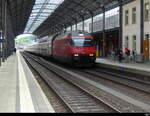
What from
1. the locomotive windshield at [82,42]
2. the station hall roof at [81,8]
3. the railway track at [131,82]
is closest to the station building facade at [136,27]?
the station hall roof at [81,8]

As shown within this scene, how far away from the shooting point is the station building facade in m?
36.7

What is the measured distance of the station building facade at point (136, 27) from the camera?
120ft

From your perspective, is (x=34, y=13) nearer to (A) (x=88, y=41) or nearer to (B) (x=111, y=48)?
(B) (x=111, y=48)

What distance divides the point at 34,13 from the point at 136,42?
4254 cm

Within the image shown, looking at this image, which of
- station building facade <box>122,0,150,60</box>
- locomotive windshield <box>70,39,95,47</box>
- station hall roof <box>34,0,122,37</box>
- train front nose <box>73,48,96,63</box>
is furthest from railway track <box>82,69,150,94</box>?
station hall roof <box>34,0,122,37</box>

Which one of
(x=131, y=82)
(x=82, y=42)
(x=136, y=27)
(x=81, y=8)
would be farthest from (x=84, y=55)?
(x=81, y=8)

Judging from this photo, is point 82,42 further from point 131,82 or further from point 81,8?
point 81,8

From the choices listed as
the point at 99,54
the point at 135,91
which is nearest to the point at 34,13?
the point at 99,54

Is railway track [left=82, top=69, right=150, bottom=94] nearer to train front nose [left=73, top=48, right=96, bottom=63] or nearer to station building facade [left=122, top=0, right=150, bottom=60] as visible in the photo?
train front nose [left=73, top=48, right=96, bottom=63]

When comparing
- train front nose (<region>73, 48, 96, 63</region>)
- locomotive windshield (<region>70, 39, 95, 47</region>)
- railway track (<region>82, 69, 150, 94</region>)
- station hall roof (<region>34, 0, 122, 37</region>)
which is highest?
station hall roof (<region>34, 0, 122, 37</region>)

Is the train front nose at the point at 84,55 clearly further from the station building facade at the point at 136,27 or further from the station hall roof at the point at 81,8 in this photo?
the station hall roof at the point at 81,8

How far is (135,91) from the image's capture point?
16.6 meters

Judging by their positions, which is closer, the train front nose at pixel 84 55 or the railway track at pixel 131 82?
the railway track at pixel 131 82

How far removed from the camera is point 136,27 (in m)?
39.1
